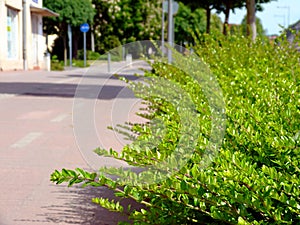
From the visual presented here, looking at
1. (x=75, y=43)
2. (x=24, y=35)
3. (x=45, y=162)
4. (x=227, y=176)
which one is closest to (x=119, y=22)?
(x=75, y=43)

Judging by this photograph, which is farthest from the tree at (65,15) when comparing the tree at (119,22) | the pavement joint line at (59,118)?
the pavement joint line at (59,118)

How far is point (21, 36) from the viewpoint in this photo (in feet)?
133

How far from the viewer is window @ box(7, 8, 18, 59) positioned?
38219 mm

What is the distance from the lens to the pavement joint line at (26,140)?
8719 millimetres

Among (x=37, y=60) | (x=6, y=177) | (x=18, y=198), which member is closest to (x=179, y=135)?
(x=18, y=198)

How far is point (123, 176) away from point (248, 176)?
0.50 metres

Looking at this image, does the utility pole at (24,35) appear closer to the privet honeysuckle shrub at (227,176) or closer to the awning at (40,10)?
the awning at (40,10)

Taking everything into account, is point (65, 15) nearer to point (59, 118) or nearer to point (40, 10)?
point (40, 10)

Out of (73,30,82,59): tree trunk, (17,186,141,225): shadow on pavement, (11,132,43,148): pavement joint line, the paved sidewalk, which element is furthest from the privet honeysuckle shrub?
(73,30,82,59): tree trunk

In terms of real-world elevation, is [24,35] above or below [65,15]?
below

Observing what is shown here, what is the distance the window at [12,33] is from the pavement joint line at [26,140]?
1141 inches

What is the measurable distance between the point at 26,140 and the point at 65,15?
151ft

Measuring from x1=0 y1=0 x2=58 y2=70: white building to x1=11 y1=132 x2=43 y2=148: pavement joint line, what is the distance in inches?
1029

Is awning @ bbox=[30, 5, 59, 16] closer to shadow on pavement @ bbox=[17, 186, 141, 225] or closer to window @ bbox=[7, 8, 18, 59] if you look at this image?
window @ bbox=[7, 8, 18, 59]
